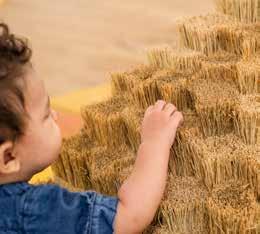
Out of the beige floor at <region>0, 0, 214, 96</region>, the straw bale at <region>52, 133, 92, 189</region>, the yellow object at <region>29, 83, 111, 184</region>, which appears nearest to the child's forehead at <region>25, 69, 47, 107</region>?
the straw bale at <region>52, 133, 92, 189</region>

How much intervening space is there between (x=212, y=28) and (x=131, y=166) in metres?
0.43

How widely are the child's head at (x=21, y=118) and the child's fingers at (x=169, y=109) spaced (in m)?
0.26

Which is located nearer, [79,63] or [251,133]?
[251,133]

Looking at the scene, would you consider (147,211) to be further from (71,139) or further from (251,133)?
(71,139)

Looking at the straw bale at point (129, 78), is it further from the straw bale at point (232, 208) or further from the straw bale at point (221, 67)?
the straw bale at point (232, 208)

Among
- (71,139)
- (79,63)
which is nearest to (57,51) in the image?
(79,63)

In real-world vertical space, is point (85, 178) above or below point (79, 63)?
above

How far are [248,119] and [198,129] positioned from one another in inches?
4.9

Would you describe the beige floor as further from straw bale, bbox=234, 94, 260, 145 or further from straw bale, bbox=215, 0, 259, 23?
straw bale, bbox=234, 94, 260, 145

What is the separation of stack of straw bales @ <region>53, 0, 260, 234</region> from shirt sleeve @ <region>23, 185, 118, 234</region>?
0.12m

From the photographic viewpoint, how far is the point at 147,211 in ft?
4.35

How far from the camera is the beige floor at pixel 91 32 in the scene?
3.73m

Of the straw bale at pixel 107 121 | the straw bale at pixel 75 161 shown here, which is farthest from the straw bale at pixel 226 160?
the straw bale at pixel 75 161

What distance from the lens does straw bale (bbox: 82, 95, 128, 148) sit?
5.36ft
